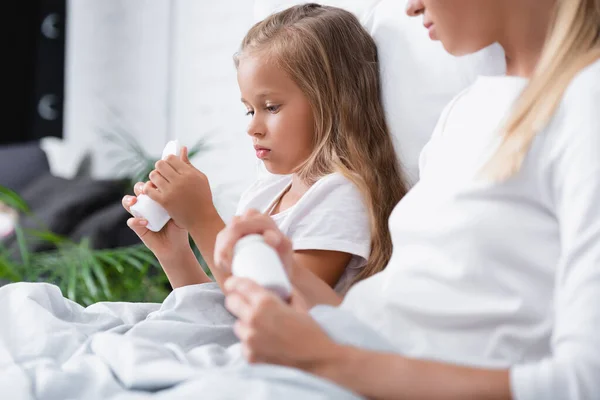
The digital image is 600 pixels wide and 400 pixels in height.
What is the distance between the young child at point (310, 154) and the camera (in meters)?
1.15

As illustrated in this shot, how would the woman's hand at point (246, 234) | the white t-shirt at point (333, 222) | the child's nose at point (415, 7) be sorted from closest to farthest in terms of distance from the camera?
the woman's hand at point (246, 234)
the child's nose at point (415, 7)
the white t-shirt at point (333, 222)

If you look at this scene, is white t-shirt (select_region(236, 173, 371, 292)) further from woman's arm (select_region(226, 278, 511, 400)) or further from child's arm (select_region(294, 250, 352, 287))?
woman's arm (select_region(226, 278, 511, 400))

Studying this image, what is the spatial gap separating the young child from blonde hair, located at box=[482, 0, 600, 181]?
41 cm

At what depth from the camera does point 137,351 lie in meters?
0.81

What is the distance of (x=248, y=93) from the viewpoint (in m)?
1.27

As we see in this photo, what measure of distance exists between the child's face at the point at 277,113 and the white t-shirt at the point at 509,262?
42 centimetres

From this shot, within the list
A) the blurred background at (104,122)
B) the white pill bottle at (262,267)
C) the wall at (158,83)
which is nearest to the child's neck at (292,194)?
the white pill bottle at (262,267)

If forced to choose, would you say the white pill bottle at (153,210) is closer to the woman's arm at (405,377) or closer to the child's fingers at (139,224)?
the child's fingers at (139,224)

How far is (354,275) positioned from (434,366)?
50cm

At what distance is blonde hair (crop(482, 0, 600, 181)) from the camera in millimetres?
725

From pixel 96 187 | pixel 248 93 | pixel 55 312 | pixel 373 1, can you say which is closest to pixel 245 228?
pixel 55 312

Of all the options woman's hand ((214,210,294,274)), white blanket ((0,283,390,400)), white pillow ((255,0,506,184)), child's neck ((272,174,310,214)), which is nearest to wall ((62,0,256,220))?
child's neck ((272,174,310,214))

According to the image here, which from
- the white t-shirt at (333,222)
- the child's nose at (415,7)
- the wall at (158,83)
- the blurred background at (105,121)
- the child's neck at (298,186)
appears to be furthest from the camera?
the wall at (158,83)

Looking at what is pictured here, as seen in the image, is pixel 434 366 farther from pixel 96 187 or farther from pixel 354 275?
pixel 96 187
